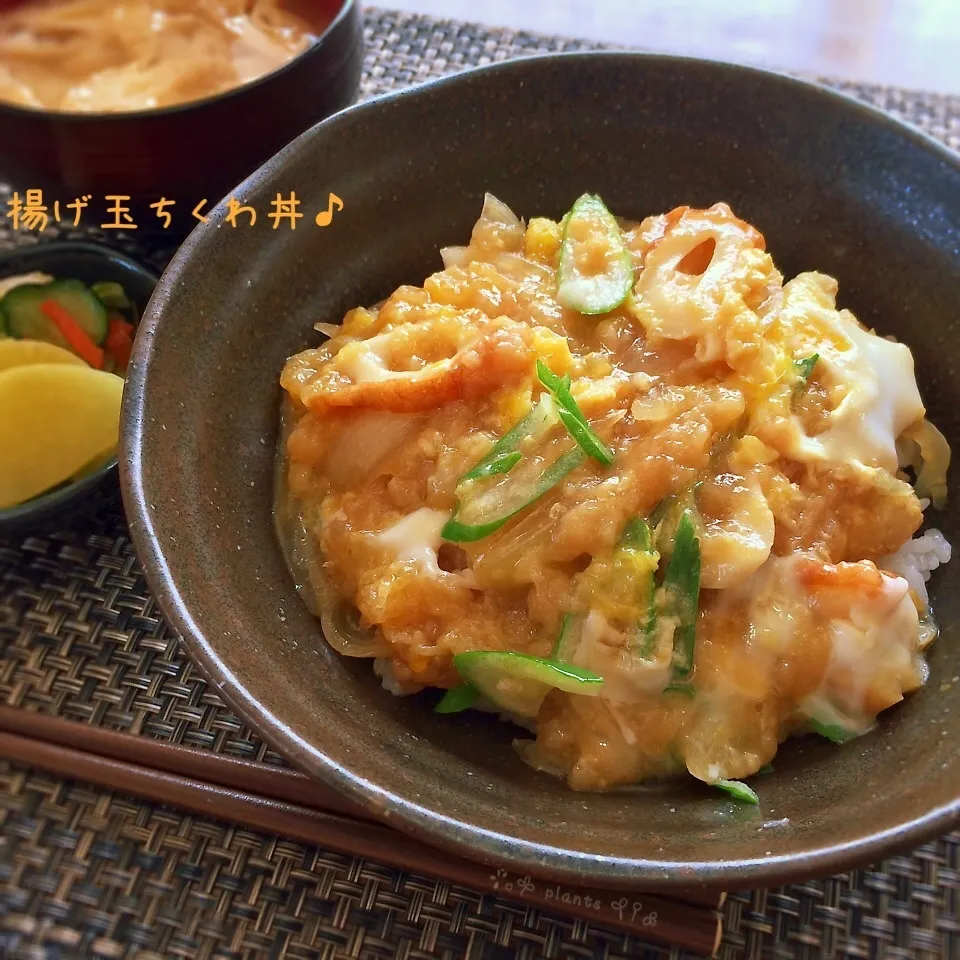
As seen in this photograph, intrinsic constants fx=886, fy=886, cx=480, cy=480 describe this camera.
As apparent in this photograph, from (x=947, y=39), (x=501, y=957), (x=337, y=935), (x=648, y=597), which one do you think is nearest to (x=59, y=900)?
(x=337, y=935)

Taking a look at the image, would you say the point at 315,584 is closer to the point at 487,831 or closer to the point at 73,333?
the point at 487,831

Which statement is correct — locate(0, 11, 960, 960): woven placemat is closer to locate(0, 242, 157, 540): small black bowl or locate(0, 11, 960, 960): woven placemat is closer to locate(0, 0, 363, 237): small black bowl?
locate(0, 242, 157, 540): small black bowl

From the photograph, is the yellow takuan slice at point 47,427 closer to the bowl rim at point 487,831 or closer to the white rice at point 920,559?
the bowl rim at point 487,831

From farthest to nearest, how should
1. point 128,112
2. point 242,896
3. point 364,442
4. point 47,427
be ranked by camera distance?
point 128,112
point 47,427
point 364,442
point 242,896

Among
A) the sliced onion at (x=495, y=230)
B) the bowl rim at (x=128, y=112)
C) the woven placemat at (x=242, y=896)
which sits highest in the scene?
the sliced onion at (x=495, y=230)

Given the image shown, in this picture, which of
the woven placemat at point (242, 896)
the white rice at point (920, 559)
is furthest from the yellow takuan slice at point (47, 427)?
the white rice at point (920, 559)

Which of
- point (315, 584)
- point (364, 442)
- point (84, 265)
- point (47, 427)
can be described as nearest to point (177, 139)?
point (84, 265)

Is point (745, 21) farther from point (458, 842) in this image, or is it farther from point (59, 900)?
point (59, 900)
